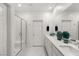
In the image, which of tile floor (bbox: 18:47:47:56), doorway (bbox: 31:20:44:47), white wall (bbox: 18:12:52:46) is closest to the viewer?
tile floor (bbox: 18:47:47:56)

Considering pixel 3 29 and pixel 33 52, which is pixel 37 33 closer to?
pixel 33 52

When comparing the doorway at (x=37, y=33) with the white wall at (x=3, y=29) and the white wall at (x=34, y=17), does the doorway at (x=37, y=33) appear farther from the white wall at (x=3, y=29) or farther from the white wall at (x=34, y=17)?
the white wall at (x=3, y=29)

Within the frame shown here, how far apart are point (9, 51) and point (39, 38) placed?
132 inches

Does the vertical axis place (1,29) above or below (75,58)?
above

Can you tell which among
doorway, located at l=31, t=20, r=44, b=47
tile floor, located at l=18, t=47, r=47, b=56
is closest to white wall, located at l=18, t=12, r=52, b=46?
doorway, located at l=31, t=20, r=44, b=47

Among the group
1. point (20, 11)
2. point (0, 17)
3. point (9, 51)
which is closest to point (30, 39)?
point (20, 11)

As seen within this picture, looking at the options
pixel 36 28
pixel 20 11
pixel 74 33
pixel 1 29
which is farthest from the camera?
pixel 36 28

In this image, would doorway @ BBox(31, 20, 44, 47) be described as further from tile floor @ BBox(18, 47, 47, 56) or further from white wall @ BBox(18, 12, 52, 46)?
tile floor @ BBox(18, 47, 47, 56)

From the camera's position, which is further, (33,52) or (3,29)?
(33,52)

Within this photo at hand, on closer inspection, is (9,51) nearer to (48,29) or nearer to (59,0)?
(59,0)

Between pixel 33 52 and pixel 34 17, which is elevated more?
pixel 34 17

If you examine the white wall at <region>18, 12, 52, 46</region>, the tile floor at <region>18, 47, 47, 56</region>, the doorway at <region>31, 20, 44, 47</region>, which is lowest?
the tile floor at <region>18, 47, 47, 56</region>

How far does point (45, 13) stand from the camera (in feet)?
20.0

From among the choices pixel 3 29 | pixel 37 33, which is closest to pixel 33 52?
pixel 37 33
